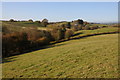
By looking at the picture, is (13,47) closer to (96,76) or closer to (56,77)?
(56,77)

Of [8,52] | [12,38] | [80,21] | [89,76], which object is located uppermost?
[80,21]

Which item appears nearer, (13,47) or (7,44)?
(7,44)

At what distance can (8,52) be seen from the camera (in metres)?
29.5

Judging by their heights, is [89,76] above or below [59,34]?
below

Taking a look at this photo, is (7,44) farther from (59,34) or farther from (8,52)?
(59,34)

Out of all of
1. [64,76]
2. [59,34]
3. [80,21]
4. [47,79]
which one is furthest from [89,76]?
[80,21]

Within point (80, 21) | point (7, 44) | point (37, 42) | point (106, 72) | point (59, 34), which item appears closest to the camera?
point (106, 72)

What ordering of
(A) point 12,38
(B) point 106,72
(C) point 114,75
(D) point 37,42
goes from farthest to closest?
(D) point 37,42
(A) point 12,38
(B) point 106,72
(C) point 114,75

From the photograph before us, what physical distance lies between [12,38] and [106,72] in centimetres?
3104

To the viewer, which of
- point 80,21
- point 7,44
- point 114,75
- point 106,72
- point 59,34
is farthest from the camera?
point 80,21

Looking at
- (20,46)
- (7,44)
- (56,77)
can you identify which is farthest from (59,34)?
(56,77)

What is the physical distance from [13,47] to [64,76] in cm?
2882

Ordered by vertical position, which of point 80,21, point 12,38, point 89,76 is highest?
point 80,21

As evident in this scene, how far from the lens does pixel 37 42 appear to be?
39312 mm
